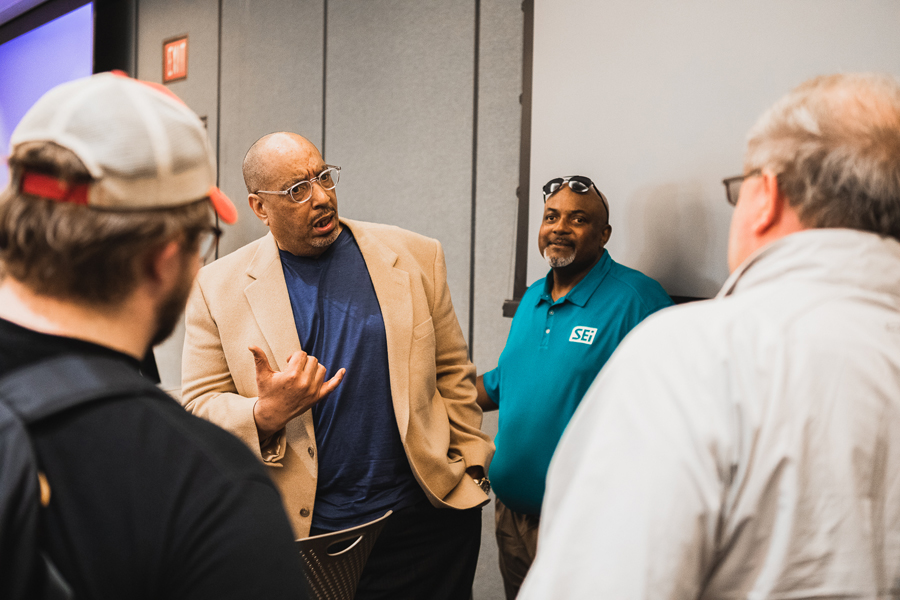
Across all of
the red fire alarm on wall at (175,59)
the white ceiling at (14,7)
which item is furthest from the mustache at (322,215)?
the white ceiling at (14,7)

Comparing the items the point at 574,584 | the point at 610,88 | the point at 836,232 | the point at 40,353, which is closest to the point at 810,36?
the point at 610,88

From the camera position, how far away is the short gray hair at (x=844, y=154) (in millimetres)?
704

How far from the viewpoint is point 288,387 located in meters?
1.46

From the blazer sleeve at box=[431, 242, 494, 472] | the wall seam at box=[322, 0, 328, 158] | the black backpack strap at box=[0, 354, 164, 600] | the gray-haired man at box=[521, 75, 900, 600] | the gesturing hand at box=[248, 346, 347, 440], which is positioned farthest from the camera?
the wall seam at box=[322, 0, 328, 158]

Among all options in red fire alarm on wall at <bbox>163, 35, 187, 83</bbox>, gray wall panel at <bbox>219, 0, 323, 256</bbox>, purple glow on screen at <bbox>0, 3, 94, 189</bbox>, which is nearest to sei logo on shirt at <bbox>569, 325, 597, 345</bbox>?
gray wall panel at <bbox>219, 0, 323, 256</bbox>

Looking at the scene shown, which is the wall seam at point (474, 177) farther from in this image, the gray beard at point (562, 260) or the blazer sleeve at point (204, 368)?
the blazer sleeve at point (204, 368)

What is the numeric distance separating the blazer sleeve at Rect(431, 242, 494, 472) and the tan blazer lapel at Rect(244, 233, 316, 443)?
45 centimetres

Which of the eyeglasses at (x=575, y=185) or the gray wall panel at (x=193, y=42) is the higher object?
the gray wall panel at (x=193, y=42)

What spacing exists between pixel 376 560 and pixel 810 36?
2.04 meters

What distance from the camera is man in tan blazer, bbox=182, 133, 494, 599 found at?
5.42ft

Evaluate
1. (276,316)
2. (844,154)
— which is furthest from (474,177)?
(844,154)

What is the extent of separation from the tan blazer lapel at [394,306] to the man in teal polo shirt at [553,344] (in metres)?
0.55

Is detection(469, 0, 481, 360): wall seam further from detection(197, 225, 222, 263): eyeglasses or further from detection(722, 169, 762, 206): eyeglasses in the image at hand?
detection(197, 225, 222, 263): eyeglasses

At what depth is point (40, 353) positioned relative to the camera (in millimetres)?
553
